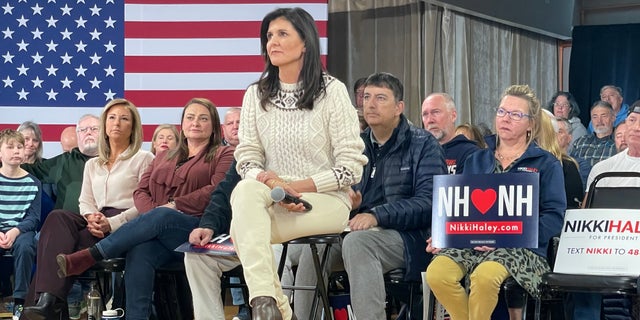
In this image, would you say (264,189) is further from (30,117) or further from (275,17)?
(30,117)

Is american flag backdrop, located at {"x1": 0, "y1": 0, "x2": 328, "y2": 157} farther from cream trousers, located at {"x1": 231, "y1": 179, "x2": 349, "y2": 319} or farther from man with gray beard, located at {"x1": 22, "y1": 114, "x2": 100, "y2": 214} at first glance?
cream trousers, located at {"x1": 231, "y1": 179, "x2": 349, "y2": 319}

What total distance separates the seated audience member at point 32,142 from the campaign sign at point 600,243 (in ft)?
14.7

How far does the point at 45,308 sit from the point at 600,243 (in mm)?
2728

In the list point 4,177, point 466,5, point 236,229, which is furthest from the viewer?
point 466,5

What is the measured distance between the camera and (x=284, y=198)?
155 inches

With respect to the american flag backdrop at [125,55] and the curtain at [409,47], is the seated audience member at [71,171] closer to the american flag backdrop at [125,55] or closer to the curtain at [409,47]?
the american flag backdrop at [125,55]

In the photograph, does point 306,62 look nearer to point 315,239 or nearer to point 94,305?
point 315,239

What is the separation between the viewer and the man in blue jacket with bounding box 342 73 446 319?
176 inches

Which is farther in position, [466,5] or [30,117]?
[466,5]

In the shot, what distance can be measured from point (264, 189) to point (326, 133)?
448 mm

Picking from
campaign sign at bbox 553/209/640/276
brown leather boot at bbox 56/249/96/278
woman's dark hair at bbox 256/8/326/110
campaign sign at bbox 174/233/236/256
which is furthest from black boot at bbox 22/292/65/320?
campaign sign at bbox 553/209/640/276

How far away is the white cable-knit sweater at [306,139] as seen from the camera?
4195mm

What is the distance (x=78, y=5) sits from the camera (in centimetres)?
877

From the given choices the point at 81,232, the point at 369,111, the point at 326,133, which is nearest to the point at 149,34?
the point at 81,232
